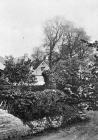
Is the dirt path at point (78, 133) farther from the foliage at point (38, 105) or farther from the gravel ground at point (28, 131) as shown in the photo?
the foliage at point (38, 105)

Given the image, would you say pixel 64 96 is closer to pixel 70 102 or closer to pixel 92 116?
pixel 70 102

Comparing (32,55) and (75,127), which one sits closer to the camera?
(75,127)

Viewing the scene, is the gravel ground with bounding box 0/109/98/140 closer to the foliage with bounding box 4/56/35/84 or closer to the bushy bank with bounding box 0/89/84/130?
the bushy bank with bounding box 0/89/84/130

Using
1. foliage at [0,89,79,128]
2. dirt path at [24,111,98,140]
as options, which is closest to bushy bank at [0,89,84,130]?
foliage at [0,89,79,128]

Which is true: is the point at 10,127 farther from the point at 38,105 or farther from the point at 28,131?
the point at 38,105

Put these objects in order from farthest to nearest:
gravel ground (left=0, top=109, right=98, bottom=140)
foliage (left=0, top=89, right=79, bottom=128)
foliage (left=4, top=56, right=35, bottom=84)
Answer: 1. foliage (left=4, top=56, right=35, bottom=84)
2. foliage (left=0, top=89, right=79, bottom=128)
3. gravel ground (left=0, top=109, right=98, bottom=140)

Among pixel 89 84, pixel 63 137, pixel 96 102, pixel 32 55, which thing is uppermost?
pixel 32 55

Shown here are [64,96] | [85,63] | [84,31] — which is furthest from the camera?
[84,31]

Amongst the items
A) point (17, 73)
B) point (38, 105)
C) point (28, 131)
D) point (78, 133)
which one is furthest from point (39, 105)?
point (17, 73)

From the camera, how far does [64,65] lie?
50.4 ft

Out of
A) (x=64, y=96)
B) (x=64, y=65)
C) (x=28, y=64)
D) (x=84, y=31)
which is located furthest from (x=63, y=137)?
(x=84, y=31)

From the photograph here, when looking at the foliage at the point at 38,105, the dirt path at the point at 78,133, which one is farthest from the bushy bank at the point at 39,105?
the dirt path at the point at 78,133

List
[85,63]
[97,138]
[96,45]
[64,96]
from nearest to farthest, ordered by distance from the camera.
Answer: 1. [97,138]
2. [96,45]
3. [64,96]
4. [85,63]

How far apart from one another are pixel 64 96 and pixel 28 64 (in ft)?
14.6
